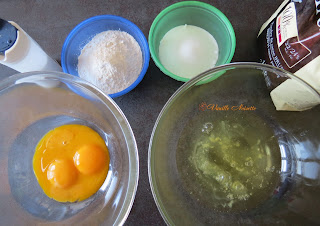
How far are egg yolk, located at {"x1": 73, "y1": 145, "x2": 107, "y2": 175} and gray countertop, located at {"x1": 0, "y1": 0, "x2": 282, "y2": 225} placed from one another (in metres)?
0.23

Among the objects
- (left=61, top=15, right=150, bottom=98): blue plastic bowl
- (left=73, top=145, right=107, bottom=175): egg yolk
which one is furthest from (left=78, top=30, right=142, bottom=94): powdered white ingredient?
(left=73, top=145, right=107, bottom=175): egg yolk

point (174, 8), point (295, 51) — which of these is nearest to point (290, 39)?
point (295, 51)

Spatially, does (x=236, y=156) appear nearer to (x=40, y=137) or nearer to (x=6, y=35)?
(x=40, y=137)

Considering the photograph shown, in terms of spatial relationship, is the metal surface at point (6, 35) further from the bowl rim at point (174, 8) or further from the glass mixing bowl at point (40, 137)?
the bowl rim at point (174, 8)

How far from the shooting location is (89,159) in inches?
44.1

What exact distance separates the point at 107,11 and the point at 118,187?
2.80ft

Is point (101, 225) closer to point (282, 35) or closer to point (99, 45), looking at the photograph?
point (99, 45)

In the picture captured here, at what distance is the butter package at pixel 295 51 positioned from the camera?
0.94 meters

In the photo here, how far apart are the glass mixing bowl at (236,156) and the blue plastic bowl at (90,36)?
0.31 meters

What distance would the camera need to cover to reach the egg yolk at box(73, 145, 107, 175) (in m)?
1.12

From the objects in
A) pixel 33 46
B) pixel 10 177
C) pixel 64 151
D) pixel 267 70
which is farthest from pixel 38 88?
pixel 267 70

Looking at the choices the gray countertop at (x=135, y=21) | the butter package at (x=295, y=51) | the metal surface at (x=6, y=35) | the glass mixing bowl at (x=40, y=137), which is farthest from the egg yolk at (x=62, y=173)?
the butter package at (x=295, y=51)

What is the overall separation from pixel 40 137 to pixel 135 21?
708mm

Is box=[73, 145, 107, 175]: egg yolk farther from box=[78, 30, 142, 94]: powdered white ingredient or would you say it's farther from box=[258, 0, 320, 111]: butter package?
box=[258, 0, 320, 111]: butter package
